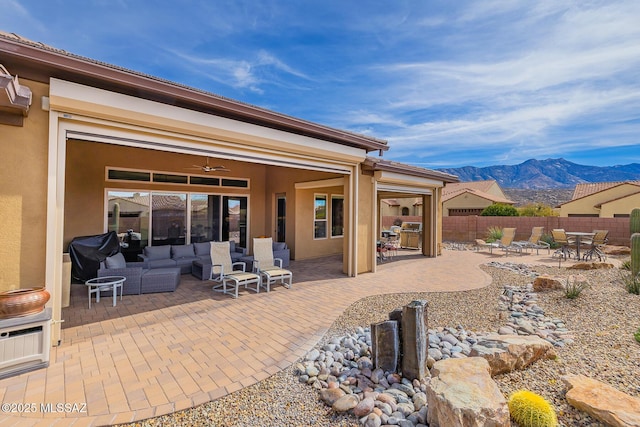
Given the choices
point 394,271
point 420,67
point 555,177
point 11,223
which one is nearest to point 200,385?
point 11,223

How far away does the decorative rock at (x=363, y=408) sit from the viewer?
9.14 feet

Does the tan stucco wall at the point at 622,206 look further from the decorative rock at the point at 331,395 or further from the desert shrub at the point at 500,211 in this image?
the decorative rock at the point at 331,395

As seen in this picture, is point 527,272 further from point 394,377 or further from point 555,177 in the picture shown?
point 555,177

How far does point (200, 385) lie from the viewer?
10.6ft

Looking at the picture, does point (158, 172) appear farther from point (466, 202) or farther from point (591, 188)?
point (591, 188)

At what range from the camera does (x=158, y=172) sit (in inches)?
384

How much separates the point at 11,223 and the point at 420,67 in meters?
13.2

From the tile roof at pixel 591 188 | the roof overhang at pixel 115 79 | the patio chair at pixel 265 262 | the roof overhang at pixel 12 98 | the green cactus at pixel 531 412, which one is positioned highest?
the tile roof at pixel 591 188

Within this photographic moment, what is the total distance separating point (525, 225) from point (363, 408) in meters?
20.3

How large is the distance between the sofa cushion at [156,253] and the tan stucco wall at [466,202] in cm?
3756

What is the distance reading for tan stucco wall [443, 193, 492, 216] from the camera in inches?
1431

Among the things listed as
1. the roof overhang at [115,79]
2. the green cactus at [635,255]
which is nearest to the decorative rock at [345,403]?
the roof overhang at [115,79]

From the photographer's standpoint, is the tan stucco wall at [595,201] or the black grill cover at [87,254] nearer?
the black grill cover at [87,254]

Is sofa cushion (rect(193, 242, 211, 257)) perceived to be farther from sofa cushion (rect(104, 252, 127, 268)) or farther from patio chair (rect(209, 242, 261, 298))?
sofa cushion (rect(104, 252, 127, 268))
